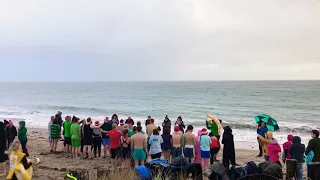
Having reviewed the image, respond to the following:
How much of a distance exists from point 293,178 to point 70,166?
6.69 m

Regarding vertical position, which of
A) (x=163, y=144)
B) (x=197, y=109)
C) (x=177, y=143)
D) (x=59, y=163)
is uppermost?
(x=177, y=143)

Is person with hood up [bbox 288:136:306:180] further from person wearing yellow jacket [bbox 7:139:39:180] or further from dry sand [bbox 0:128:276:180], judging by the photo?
person wearing yellow jacket [bbox 7:139:39:180]

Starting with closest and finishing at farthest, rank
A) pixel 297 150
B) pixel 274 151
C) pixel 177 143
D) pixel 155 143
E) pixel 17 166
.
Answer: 1. pixel 17 166
2. pixel 297 150
3. pixel 274 151
4. pixel 155 143
5. pixel 177 143

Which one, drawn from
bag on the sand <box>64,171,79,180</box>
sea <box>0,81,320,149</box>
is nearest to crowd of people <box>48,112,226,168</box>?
bag on the sand <box>64,171,79,180</box>

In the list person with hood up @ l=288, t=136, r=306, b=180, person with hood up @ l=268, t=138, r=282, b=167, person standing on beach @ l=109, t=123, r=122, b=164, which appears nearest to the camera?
person with hood up @ l=288, t=136, r=306, b=180

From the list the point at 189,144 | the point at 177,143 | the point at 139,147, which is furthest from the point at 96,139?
the point at 189,144

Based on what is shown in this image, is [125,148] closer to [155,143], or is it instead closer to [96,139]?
[155,143]

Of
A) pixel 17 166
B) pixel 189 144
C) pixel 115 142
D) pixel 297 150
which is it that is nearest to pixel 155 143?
pixel 189 144

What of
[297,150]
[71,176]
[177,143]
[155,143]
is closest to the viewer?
[71,176]

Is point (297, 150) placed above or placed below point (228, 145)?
above

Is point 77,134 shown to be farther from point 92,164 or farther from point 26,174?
point 26,174

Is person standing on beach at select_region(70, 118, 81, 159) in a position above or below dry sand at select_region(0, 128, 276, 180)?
above

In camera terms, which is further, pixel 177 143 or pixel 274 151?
pixel 177 143

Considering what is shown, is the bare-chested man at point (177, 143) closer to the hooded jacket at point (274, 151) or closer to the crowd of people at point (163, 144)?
the crowd of people at point (163, 144)
